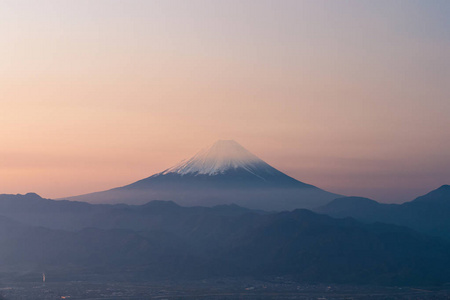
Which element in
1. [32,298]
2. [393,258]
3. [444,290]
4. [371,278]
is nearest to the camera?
[32,298]

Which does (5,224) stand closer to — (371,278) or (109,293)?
(109,293)

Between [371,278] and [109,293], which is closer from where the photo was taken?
[109,293]

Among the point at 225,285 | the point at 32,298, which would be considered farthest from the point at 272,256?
the point at 32,298

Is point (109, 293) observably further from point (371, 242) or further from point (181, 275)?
point (371, 242)

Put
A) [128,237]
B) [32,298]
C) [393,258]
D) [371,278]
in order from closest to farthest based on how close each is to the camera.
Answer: [32,298]
[371,278]
[393,258]
[128,237]

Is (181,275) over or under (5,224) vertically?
under

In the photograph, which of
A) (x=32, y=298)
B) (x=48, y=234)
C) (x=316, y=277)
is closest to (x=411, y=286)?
(x=316, y=277)
